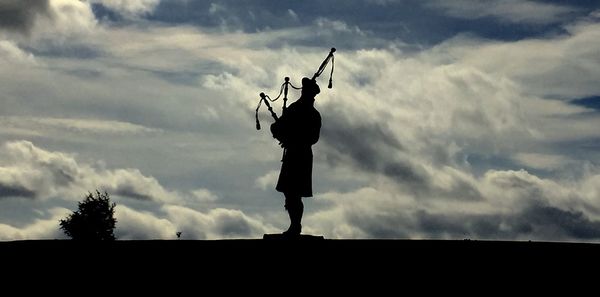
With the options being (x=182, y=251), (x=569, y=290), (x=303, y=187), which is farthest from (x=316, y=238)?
(x=569, y=290)

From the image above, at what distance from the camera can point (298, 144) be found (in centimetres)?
1791

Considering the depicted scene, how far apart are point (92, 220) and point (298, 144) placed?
35.6 metres

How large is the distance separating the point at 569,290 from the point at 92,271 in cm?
808

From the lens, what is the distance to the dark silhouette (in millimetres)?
50841

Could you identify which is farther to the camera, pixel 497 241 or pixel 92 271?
pixel 497 241

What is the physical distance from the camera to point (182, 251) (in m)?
17.5

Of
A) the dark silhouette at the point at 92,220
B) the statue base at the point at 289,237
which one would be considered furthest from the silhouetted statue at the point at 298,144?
the dark silhouette at the point at 92,220

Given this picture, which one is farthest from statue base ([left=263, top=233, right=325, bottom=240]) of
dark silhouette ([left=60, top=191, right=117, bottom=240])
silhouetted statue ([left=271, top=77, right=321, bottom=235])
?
dark silhouette ([left=60, top=191, right=117, bottom=240])

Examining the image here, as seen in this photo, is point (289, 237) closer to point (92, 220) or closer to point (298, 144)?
point (298, 144)

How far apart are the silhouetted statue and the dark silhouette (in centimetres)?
3432

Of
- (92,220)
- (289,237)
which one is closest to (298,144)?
(289,237)

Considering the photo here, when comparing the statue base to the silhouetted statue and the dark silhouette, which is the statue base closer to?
→ the silhouetted statue

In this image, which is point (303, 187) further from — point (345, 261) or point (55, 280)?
point (55, 280)

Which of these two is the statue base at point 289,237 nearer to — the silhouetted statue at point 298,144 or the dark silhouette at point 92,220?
the silhouetted statue at point 298,144
